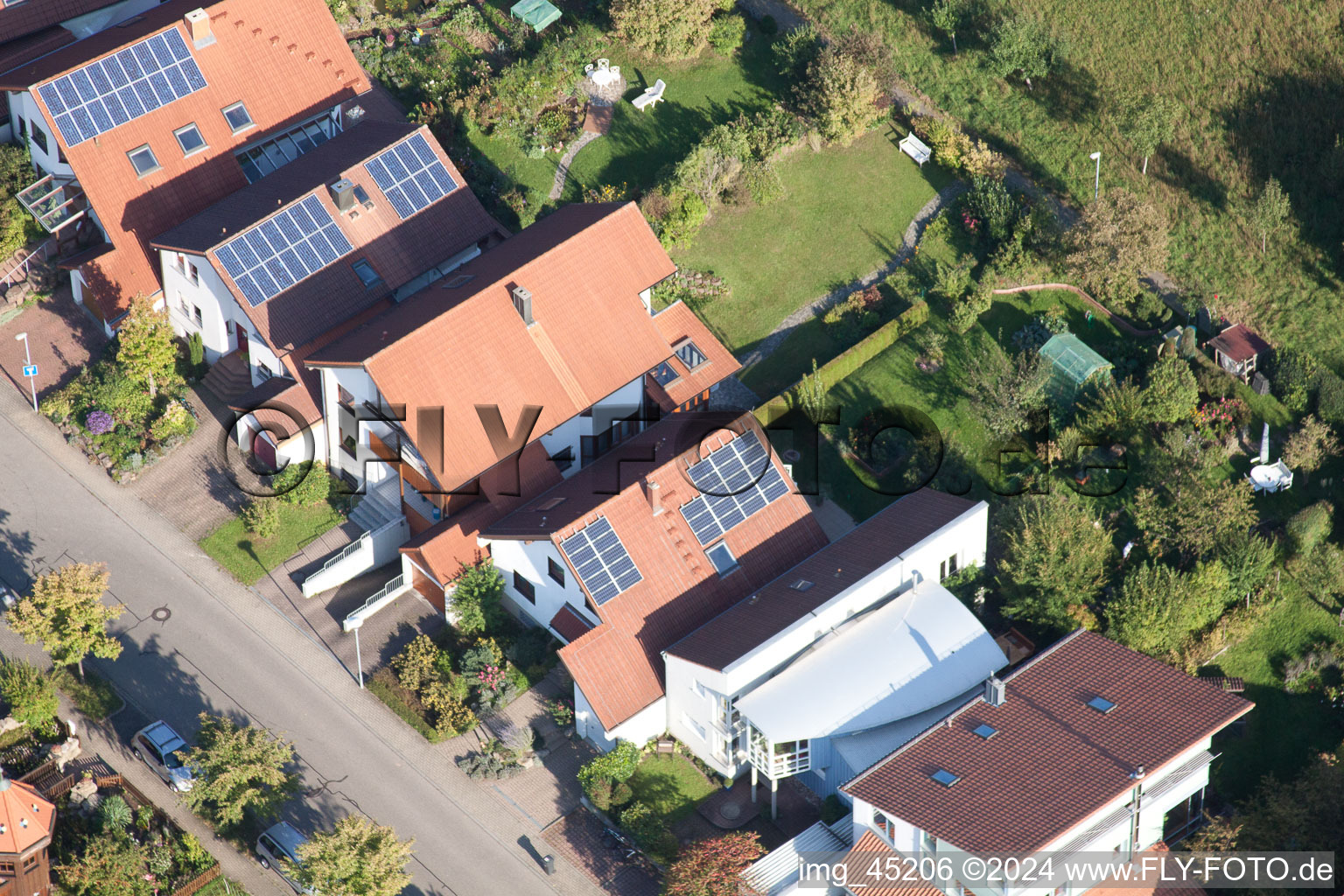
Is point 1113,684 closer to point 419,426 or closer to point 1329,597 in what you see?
point 1329,597

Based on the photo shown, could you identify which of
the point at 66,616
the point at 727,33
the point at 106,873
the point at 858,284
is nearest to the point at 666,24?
the point at 727,33

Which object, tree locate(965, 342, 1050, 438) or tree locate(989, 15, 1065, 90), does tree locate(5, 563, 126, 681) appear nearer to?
tree locate(965, 342, 1050, 438)

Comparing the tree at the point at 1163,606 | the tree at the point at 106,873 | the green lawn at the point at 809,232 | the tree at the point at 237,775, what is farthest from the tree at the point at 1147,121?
the tree at the point at 106,873

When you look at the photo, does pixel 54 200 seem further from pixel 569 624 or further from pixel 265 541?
pixel 569 624

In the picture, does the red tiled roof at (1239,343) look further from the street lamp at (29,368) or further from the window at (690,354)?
the street lamp at (29,368)

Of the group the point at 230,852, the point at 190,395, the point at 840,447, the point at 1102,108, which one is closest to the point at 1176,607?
the point at 840,447
